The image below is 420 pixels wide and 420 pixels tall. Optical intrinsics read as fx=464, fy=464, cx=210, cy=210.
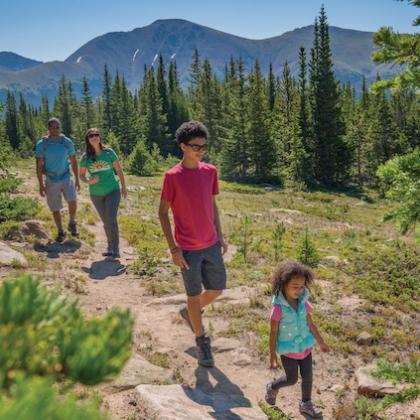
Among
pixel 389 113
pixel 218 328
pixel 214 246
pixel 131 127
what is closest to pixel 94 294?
pixel 218 328

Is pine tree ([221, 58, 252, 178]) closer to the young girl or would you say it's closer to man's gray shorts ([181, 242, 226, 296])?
man's gray shorts ([181, 242, 226, 296])

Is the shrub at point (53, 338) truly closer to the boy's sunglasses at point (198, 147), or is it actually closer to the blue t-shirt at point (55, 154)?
the boy's sunglasses at point (198, 147)

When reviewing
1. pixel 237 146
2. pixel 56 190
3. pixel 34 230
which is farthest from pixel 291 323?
pixel 237 146

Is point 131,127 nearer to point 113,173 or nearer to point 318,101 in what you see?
point 318,101

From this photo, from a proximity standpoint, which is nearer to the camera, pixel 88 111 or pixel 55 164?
pixel 55 164

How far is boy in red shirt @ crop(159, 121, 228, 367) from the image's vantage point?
15.3 feet

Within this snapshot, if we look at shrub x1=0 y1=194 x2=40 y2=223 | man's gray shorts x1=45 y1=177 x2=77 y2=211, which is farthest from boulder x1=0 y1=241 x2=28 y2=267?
shrub x1=0 y1=194 x2=40 y2=223

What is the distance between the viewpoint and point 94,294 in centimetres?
743

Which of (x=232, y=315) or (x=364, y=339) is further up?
(x=232, y=315)

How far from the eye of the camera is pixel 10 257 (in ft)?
26.2

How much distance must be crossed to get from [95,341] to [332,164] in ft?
151

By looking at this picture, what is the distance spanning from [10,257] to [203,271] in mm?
4411

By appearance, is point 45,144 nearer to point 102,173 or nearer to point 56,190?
point 56,190

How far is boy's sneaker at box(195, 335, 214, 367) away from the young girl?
0.86m
